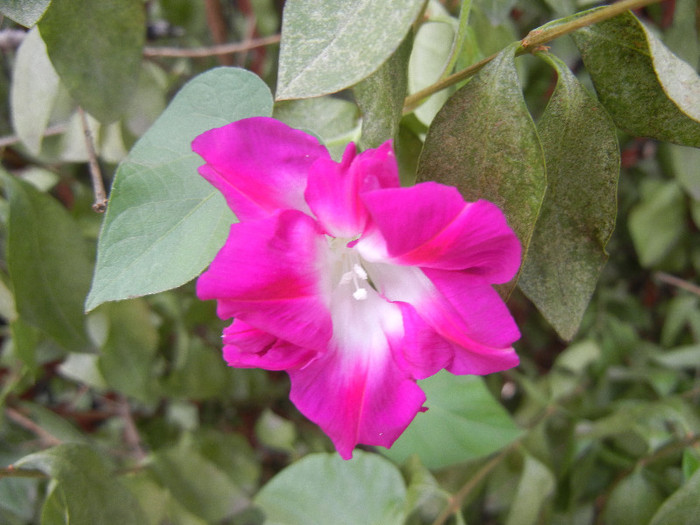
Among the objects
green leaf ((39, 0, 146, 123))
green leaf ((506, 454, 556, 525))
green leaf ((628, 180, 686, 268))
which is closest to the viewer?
green leaf ((39, 0, 146, 123))

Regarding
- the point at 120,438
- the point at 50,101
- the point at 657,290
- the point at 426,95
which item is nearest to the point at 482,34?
the point at 426,95

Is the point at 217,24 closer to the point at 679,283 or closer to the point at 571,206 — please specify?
the point at 571,206

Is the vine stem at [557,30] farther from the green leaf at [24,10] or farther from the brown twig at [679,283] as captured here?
the brown twig at [679,283]

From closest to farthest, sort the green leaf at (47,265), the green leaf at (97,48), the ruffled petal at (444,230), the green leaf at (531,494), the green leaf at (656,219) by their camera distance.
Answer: the ruffled petal at (444,230)
the green leaf at (97,48)
the green leaf at (47,265)
the green leaf at (531,494)
the green leaf at (656,219)

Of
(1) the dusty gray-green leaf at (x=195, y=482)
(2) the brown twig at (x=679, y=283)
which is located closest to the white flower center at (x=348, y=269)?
(1) the dusty gray-green leaf at (x=195, y=482)

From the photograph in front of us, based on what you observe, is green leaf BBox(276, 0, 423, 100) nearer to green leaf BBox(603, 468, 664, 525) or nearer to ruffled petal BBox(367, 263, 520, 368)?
ruffled petal BBox(367, 263, 520, 368)

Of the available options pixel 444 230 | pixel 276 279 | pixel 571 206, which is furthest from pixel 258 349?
pixel 571 206

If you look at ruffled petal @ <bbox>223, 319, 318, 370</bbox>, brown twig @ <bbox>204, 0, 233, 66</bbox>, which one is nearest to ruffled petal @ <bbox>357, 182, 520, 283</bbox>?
ruffled petal @ <bbox>223, 319, 318, 370</bbox>
